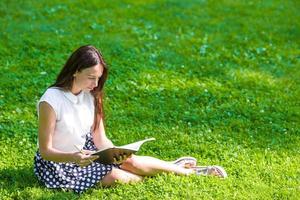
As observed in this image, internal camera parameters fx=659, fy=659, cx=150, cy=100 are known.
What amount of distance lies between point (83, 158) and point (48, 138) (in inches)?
14.2

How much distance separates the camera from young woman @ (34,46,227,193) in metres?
5.37

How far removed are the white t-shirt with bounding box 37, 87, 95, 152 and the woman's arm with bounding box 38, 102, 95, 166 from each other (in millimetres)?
58

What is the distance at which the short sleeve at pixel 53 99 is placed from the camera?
5.40 meters

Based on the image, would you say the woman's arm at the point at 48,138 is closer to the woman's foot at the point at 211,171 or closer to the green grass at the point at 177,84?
the green grass at the point at 177,84

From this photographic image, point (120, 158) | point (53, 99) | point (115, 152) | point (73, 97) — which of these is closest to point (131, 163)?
point (120, 158)

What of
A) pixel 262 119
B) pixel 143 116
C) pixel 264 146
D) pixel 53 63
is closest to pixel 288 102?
pixel 262 119

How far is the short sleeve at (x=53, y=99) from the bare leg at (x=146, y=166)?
74 centimetres

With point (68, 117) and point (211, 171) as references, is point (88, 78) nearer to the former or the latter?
point (68, 117)

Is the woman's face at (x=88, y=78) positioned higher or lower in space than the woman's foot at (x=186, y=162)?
higher

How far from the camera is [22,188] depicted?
5668 mm

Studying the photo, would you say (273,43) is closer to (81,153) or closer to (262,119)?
(262,119)

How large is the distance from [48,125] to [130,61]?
11.6ft

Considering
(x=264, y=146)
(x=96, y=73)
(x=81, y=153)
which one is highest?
(x=96, y=73)

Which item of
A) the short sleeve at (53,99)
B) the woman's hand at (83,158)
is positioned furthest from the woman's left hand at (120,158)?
the short sleeve at (53,99)
